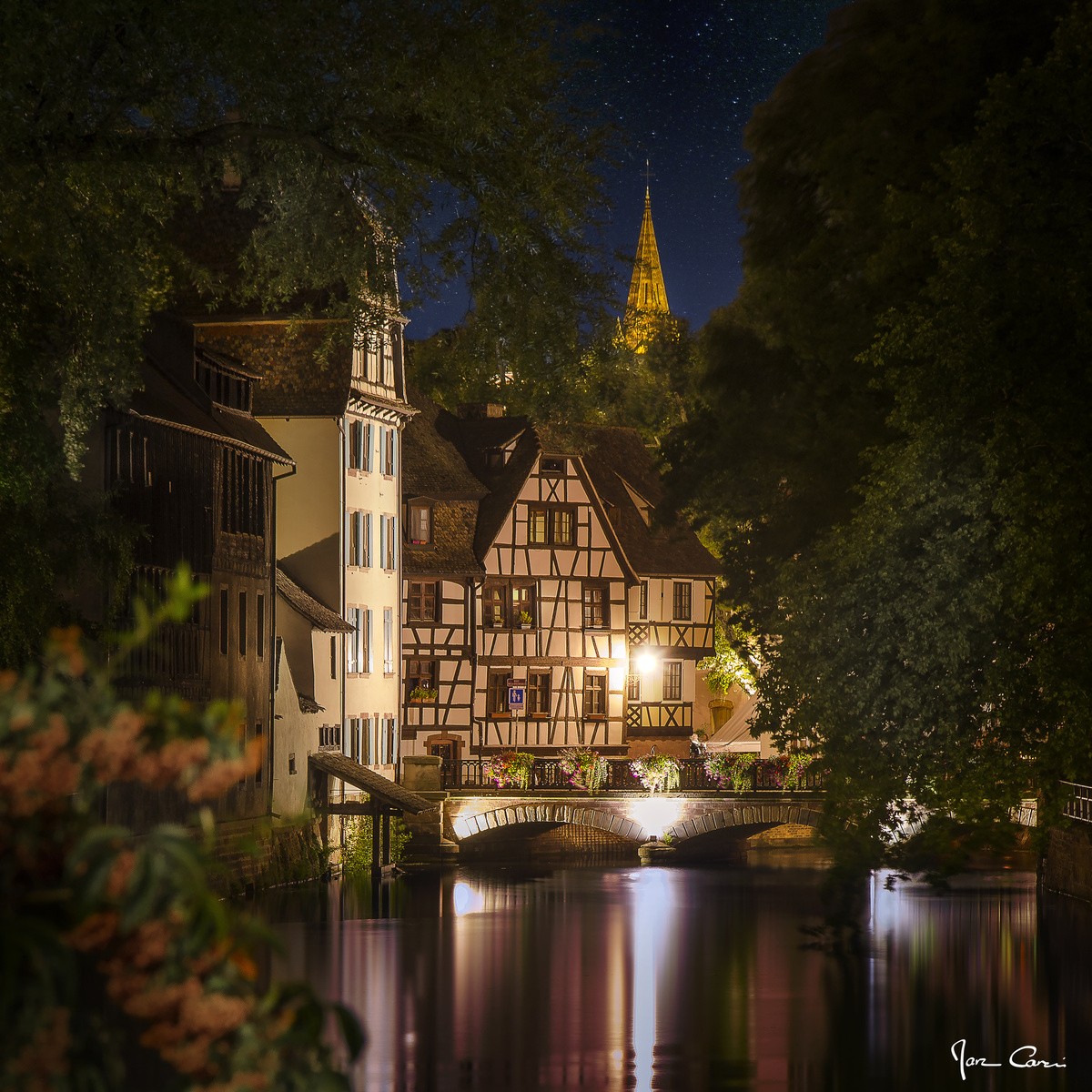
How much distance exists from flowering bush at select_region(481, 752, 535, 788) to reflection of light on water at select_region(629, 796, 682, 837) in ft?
10.9

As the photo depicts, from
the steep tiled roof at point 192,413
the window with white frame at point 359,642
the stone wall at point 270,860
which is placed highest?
the steep tiled roof at point 192,413

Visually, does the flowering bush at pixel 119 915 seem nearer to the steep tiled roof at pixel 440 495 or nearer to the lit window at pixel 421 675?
the lit window at pixel 421 675

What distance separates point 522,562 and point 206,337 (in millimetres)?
16718

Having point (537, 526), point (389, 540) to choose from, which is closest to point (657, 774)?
point (389, 540)

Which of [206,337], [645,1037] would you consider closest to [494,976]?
[645,1037]

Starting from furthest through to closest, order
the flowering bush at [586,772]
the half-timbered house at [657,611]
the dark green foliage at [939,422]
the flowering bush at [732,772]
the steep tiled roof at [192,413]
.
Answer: the half-timbered house at [657,611]
the flowering bush at [732,772]
the flowering bush at [586,772]
the steep tiled roof at [192,413]
the dark green foliage at [939,422]

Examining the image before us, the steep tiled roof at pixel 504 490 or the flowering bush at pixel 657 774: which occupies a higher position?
the steep tiled roof at pixel 504 490

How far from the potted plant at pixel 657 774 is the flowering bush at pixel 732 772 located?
1097 mm

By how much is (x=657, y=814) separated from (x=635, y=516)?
17424 millimetres

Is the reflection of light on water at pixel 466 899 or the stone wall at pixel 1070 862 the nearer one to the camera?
the stone wall at pixel 1070 862

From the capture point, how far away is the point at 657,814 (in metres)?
58.7

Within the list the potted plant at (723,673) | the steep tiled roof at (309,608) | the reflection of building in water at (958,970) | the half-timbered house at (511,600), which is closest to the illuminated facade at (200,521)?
the steep tiled roof at (309,608)

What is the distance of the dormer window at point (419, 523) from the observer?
63.8 meters

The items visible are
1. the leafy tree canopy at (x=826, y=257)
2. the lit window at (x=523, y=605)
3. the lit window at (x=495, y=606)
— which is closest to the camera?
the leafy tree canopy at (x=826, y=257)
